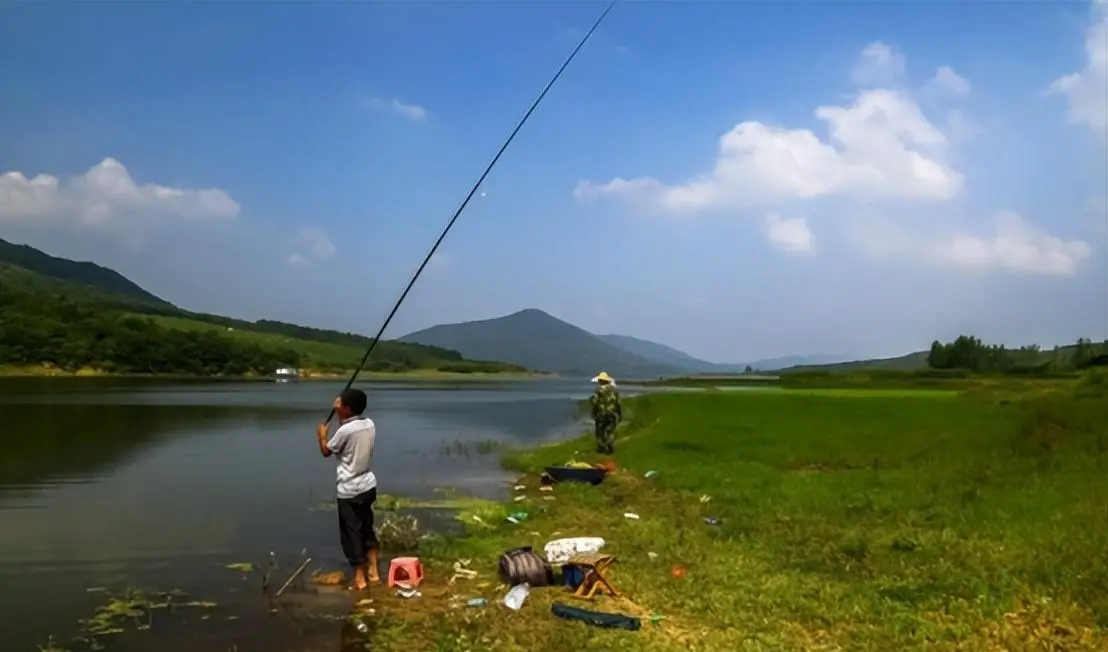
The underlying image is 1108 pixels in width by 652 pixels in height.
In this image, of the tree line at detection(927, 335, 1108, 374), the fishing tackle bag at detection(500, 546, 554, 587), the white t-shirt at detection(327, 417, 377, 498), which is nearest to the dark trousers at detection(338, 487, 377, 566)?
the white t-shirt at detection(327, 417, 377, 498)

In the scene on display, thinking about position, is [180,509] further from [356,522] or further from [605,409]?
[605,409]

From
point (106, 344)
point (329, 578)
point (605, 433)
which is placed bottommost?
point (329, 578)

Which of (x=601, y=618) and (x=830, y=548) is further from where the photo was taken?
(x=830, y=548)

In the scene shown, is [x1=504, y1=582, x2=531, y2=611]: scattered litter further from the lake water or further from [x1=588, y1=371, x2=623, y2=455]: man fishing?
[x1=588, y1=371, x2=623, y2=455]: man fishing

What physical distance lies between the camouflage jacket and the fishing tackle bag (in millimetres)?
12445

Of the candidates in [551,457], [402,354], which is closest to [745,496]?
[551,457]

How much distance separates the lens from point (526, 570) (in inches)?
384

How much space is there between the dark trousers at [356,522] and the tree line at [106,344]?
10114cm

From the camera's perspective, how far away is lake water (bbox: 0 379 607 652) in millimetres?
8812

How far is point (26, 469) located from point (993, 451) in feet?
73.9

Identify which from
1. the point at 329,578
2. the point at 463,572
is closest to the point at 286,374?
the point at 329,578

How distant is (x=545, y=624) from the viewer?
8086mm

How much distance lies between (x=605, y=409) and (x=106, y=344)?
10208cm

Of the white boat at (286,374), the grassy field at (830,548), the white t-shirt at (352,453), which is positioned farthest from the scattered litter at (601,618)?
the white boat at (286,374)
